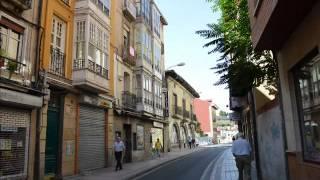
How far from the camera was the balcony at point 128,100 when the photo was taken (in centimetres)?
2735

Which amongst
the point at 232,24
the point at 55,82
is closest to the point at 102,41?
the point at 55,82

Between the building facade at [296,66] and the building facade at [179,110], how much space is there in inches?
1336

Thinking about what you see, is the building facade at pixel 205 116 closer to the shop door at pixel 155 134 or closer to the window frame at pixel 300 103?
the shop door at pixel 155 134

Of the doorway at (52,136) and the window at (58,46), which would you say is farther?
the window at (58,46)

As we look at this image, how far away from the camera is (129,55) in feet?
92.9

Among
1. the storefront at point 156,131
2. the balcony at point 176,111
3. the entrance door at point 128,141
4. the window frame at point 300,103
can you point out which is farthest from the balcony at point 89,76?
the balcony at point 176,111

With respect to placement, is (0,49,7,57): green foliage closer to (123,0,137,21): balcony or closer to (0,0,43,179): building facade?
(0,0,43,179): building facade

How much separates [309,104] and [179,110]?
145 feet

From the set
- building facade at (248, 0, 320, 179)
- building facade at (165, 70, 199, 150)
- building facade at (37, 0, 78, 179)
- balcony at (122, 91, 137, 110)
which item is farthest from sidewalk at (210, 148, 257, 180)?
building facade at (165, 70, 199, 150)

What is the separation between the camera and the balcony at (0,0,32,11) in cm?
1443

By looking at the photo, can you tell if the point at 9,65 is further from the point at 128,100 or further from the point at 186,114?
the point at 186,114

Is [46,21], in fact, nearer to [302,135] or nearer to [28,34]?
[28,34]

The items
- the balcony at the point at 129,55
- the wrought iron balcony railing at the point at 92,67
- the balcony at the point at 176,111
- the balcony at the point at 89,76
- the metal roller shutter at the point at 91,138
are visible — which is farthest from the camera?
the balcony at the point at 176,111

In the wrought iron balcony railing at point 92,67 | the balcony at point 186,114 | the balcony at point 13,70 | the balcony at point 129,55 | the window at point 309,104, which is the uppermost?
the balcony at point 129,55
